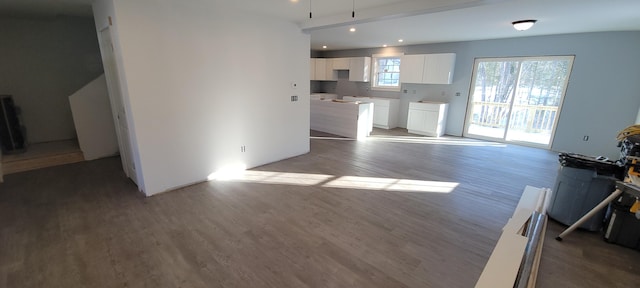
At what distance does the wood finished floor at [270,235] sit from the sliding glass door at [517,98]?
94.1 inches

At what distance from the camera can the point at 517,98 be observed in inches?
239

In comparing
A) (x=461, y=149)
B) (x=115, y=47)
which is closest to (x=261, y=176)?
(x=115, y=47)

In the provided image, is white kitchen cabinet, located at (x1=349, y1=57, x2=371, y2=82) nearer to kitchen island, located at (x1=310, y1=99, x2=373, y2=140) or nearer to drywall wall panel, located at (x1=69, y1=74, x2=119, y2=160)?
kitchen island, located at (x1=310, y1=99, x2=373, y2=140)

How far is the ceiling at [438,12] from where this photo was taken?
9.85 ft

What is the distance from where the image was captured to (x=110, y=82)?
138 inches

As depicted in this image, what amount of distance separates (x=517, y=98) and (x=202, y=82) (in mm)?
6727

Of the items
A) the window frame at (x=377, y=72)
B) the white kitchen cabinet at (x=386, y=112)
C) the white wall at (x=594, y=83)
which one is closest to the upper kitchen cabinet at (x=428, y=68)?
the window frame at (x=377, y=72)

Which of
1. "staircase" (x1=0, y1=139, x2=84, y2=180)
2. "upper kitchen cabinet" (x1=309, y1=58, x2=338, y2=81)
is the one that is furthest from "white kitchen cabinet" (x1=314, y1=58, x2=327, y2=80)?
"staircase" (x1=0, y1=139, x2=84, y2=180)

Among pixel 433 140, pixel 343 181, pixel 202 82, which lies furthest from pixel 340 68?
pixel 202 82

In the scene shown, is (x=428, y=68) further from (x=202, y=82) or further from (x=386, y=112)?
(x=202, y=82)

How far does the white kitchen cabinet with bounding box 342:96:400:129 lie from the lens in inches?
304

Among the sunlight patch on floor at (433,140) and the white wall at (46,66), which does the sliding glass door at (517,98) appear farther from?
the white wall at (46,66)

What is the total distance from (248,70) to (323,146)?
246 cm

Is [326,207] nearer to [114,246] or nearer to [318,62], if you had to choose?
[114,246]
